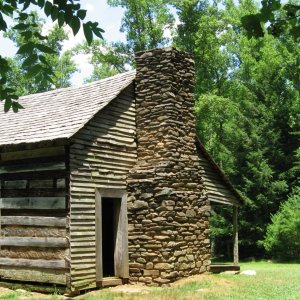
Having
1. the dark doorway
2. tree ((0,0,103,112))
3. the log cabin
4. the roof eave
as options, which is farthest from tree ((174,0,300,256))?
tree ((0,0,103,112))

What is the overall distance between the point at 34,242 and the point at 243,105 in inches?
777

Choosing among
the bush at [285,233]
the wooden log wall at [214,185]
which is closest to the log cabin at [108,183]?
the wooden log wall at [214,185]

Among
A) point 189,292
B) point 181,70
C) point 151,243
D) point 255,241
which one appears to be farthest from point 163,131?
point 255,241

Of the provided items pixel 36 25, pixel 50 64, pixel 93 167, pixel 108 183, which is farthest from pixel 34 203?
pixel 50 64

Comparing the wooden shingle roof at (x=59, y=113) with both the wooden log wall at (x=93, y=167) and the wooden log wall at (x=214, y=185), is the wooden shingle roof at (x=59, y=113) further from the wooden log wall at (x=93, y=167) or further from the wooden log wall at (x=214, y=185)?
the wooden log wall at (x=214, y=185)

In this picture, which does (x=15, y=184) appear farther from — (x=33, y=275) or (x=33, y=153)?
(x=33, y=275)

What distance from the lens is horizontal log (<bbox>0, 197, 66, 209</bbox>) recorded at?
11770 mm

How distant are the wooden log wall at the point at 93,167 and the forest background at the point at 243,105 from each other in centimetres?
1120

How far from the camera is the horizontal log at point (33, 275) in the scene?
11609mm

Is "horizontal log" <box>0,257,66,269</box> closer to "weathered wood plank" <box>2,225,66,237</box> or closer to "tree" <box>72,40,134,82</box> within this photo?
"weathered wood plank" <box>2,225,66,237</box>

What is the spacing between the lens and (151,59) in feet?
46.4

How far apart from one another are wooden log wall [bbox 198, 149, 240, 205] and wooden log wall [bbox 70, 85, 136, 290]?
11.1 feet

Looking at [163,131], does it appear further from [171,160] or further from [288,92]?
[288,92]

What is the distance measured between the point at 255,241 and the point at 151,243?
14.1 meters
